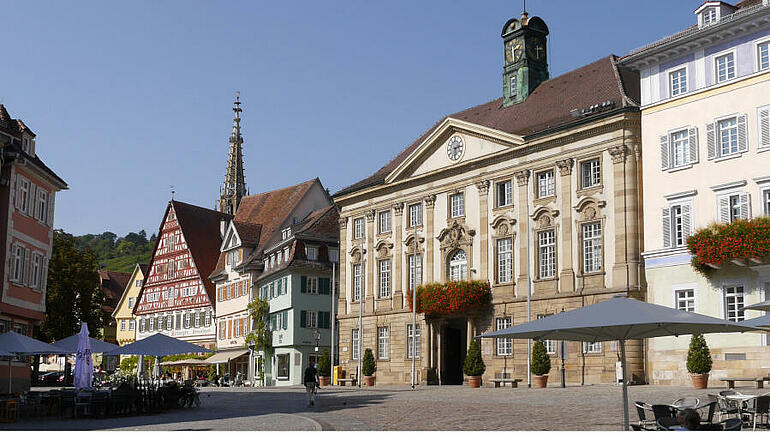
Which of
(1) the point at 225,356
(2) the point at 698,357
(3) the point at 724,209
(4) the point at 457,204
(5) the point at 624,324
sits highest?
(4) the point at 457,204

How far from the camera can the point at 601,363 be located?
3959cm

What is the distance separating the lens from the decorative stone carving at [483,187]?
4697 cm

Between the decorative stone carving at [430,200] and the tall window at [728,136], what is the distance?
1759 centimetres

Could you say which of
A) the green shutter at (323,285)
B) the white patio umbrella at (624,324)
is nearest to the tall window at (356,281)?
the green shutter at (323,285)

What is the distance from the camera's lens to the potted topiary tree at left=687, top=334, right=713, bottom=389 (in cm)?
3378

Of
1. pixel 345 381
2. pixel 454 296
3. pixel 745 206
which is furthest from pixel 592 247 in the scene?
pixel 345 381

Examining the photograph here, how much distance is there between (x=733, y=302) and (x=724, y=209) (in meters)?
3.42

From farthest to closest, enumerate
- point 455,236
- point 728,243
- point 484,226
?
point 455,236 → point 484,226 → point 728,243

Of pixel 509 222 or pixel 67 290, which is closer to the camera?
pixel 509 222

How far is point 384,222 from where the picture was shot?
53906 millimetres

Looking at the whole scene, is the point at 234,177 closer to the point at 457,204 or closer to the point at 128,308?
the point at 128,308

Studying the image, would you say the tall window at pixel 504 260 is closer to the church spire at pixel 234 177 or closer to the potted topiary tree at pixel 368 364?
the potted topiary tree at pixel 368 364

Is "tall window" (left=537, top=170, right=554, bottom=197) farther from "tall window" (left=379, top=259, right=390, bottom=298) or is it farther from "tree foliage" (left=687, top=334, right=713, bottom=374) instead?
"tall window" (left=379, top=259, right=390, bottom=298)

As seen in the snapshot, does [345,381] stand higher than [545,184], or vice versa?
[545,184]
